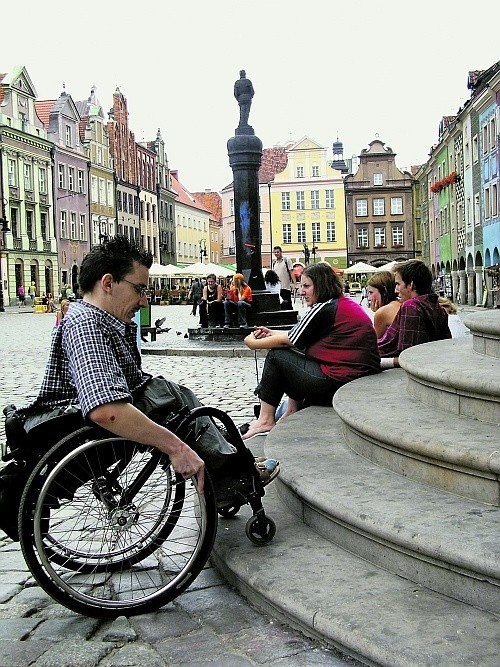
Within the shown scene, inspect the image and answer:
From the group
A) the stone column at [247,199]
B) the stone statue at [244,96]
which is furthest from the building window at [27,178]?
the stone column at [247,199]

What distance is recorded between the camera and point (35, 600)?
3.74m

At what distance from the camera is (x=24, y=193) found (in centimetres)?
5988

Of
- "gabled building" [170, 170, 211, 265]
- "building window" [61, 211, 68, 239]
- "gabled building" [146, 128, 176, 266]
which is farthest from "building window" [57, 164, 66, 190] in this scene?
"gabled building" [170, 170, 211, 265]

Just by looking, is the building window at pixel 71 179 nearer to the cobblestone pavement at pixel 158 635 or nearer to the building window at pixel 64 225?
the building window at pixel 64 225

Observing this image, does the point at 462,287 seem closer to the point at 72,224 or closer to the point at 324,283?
the point at 72,224

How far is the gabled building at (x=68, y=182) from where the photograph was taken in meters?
65.2

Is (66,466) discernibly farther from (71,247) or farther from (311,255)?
(311,255)

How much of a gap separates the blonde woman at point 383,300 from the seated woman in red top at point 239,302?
33.9 ft

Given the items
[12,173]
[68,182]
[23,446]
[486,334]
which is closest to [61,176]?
[68,182]

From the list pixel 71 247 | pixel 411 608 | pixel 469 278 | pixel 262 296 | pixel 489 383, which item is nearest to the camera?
pixel 411 608

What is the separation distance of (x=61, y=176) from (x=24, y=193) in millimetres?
7099

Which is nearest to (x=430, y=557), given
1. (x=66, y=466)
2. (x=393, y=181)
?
(x=66, y=466)

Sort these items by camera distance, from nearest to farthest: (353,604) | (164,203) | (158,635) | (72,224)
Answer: (353,604) < (158,635) < (72,224) < (164,203)

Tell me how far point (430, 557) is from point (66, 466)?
4.54 ft
